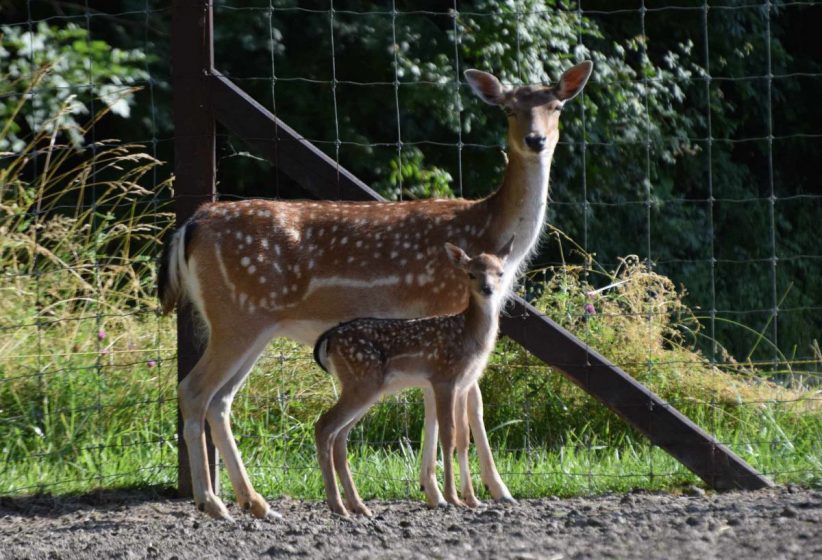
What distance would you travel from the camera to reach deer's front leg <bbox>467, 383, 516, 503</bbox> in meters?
6.79

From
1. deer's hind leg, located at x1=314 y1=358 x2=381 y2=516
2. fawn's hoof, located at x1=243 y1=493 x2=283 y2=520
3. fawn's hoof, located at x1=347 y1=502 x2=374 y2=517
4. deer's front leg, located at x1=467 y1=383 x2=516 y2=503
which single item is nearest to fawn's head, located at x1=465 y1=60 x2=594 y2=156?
deer's front leg, located at x1=467 y1=383 x2=516 y2=503

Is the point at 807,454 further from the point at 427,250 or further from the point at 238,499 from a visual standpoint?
the point at 238,499

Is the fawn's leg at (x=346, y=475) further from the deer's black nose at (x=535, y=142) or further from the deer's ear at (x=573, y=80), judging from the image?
the deer's ear at (x=573, y=80)

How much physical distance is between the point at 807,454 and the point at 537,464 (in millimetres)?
1393

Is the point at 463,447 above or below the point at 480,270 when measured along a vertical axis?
below

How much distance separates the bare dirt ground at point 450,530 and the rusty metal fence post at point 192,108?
2.36 ft

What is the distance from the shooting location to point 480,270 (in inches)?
255

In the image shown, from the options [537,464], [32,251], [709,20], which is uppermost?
[709,20]

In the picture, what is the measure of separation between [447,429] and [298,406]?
2.11 m

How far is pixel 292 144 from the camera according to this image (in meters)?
6.96

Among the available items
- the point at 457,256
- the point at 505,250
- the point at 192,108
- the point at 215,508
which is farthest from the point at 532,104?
the point at 215,508

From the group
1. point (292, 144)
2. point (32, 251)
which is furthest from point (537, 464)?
point (32, 251)

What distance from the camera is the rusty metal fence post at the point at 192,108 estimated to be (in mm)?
6926

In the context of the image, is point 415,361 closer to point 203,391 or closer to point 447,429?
point 447,429
